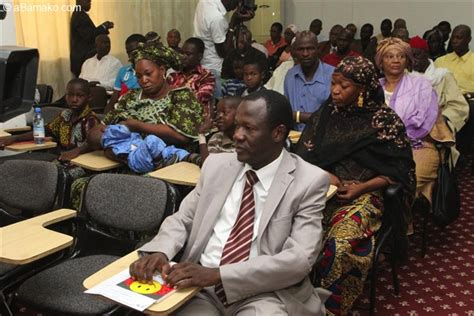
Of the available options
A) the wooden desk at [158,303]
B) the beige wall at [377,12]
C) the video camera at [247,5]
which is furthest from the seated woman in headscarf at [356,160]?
the beige wall at [377,12]

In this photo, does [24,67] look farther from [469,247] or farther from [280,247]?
[469,247]

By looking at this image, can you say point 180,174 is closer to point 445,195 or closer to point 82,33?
point 445,195

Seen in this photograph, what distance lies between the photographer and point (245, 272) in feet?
5.67

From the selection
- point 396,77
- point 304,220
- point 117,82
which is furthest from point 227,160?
point 117,82

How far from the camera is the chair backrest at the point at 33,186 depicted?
2.62 metres

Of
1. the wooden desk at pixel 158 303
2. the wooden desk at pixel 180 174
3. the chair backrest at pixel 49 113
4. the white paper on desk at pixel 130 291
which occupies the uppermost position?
the chair backrest at pixel 49 113

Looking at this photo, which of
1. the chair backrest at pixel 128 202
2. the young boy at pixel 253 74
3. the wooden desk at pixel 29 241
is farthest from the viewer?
the young boy at pixel 253 74

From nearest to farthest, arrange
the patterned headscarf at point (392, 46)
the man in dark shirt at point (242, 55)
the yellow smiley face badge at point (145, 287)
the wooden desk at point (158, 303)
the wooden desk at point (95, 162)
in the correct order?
1. the wooden desk at point (158, 303)
2. the yellow smiley face badge at point (145, 287)
3. the wooden desk at point (95, 162)
4. the patterned headscarf at point (392, 46)
5. the man in dark shirt at point (242, 55)

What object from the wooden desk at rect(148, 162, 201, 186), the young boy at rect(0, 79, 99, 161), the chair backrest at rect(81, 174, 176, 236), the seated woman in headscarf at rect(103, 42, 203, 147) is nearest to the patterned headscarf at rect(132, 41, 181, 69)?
the seated woman in headscarf at rect(103, 42, 203, 147)

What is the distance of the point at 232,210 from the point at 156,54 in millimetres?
1824

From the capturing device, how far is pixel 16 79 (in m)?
1.86

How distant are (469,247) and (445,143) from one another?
0.81 metres

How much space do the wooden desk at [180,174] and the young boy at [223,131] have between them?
12 centimetres

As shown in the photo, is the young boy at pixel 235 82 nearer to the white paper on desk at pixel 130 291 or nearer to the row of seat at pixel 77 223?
the row of seat at pixel 77 223
